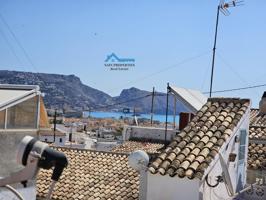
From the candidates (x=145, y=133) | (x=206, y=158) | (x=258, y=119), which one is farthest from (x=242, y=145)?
(x=145, y=133)

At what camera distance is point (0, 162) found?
26.4ft

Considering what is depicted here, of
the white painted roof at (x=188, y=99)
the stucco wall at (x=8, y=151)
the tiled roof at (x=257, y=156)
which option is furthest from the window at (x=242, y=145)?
the stucco wall at (x=8, y=151)

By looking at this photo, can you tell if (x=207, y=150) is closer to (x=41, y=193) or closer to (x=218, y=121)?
(x=218, y=121)

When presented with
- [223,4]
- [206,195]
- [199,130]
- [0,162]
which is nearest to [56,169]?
[0,162]

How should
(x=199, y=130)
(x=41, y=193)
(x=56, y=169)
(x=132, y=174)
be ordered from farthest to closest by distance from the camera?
1. (x=132, y=174)
2. (x=41, y=193)
3. (x=199, y=130)
4. (x=56, y=169)

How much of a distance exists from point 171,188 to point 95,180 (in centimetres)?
414

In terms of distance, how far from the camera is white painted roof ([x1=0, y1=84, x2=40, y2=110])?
8.27 metres

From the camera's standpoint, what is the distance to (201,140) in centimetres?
939

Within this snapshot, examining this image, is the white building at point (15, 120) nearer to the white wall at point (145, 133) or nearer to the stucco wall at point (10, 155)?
the stucco wall at point (10, 155)

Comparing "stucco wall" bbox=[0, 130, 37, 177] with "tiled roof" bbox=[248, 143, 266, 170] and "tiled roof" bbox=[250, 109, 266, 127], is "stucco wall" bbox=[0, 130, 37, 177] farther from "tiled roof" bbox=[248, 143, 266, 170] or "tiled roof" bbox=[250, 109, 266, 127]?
"tiled roof" bbox=[250, 109, 266, 127]

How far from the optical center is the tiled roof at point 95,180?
11.2 metres

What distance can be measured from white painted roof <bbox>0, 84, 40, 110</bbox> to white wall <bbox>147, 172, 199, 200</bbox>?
9.74 feet

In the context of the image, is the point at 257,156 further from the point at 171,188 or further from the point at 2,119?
the point at 2,119

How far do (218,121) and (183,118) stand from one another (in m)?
3.17
